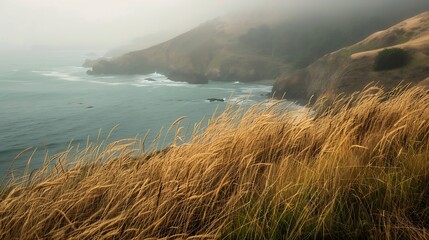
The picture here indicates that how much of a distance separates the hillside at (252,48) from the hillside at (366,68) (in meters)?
36.2

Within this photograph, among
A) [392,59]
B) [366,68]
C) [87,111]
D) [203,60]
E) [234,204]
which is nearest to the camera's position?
[234,204]

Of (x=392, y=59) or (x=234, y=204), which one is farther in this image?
(x=392, y=59)

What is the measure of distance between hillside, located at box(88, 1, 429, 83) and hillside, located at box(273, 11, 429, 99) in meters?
36.2

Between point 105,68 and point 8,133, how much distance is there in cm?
8325

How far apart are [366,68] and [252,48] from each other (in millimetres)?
77841

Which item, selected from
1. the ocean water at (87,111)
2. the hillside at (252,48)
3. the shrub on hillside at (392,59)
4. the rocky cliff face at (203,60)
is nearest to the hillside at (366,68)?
the shrub on hillside at (392,59)

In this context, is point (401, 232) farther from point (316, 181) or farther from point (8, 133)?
point (8, 133)

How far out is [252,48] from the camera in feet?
379

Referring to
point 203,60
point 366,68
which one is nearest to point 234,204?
point 366,68

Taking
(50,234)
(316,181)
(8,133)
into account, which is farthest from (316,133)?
(8,133)

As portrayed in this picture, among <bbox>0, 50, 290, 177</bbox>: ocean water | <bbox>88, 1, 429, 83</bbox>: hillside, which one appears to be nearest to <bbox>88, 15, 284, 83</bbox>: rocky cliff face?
<bbox>88, 1, 429, 83</bbox>: hillside

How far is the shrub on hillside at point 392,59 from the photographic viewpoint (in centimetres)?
3766

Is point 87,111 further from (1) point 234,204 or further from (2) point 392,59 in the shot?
(1) point 234,204

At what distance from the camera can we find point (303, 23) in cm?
13562
